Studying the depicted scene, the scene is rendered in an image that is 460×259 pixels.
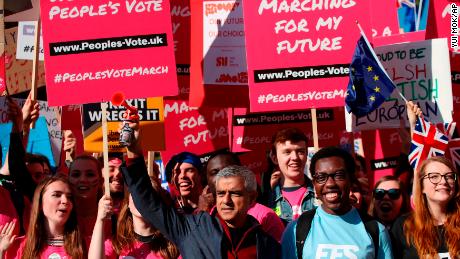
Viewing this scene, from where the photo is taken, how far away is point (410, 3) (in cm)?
1058

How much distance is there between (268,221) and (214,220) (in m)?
0.78

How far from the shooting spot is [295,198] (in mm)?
6812

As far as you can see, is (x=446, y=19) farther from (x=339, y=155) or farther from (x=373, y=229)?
(x=373, y=229)

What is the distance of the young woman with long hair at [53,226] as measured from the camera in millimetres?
5770

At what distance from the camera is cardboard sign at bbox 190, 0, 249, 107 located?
8.85m

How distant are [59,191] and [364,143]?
4073 mm

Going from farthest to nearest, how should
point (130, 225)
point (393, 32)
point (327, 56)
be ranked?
point (393, 32) < point (327, 56) < point (130, 225)

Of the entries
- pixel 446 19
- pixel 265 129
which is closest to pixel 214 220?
pixel 265 129

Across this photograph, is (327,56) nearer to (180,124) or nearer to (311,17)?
(311,17)

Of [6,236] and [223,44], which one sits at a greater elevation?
[223,44]

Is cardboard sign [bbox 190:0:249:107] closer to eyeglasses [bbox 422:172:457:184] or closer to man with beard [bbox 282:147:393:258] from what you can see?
eyeglasses [bbox 422:172:457:184]

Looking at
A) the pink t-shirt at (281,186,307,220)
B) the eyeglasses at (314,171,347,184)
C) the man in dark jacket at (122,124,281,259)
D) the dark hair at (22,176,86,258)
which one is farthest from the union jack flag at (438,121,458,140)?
the dark hair at (22,176,86,258)

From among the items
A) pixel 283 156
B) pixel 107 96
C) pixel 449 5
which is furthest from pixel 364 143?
pixel 107 96

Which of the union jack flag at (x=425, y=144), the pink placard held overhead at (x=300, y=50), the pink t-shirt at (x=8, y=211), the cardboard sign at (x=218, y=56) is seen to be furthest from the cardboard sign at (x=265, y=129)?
the pink t-shirt at (x=8, y=211)
